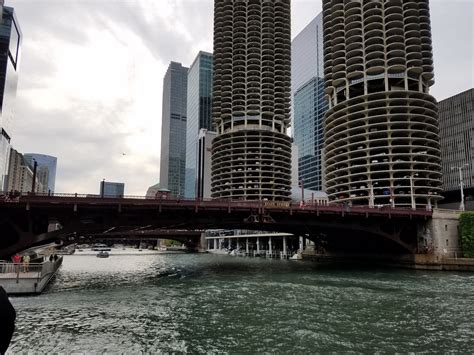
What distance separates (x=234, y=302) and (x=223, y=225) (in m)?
43.4

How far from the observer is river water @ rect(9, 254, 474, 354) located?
2195cm

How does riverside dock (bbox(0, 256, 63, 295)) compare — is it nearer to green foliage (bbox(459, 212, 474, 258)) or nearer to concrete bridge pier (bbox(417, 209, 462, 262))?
concrete bridge pier (bbox(417, 209, 462, 262))

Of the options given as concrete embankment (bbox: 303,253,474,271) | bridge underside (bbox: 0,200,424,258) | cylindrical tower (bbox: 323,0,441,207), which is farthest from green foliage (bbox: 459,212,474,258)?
cylindrical tower (bbox: 323,0,441,207)

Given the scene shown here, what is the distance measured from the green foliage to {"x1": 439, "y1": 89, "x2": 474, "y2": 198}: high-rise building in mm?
89997

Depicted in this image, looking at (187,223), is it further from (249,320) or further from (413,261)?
(413,261)

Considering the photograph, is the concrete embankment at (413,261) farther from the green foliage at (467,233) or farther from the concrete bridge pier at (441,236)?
the green foliage at (467,233)

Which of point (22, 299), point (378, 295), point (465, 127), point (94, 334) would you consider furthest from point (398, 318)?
point (465, 127)

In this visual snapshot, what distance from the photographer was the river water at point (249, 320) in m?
22.0

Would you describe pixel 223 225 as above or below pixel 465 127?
below

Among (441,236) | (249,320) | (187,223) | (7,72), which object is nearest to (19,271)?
(249,320)

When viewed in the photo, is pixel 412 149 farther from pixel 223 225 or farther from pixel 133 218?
pixel 133 218

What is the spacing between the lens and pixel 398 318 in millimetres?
29297

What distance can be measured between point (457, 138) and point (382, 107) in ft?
168

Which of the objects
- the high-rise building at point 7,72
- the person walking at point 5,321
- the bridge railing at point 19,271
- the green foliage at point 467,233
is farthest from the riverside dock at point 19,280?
the high-rise building at point 7,72
